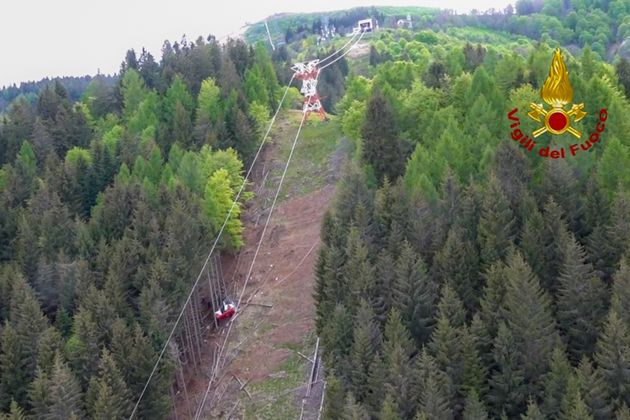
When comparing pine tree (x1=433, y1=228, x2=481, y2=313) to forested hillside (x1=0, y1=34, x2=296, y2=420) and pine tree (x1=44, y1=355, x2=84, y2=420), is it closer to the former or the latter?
forested hillside (x1=0, y1=34, x2=296, y2=420)

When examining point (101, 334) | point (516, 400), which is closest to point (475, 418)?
point (516, 400)

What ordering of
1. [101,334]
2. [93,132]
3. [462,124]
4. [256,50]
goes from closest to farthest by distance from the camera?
[101,334], [462,124], [93,132], [256,50]

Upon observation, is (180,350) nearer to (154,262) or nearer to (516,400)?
(154,262)

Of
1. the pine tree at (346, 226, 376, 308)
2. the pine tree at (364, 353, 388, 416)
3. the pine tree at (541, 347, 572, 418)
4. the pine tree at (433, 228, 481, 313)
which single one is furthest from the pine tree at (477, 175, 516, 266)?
Result: the pine tree at (541, 347, 572, 418)

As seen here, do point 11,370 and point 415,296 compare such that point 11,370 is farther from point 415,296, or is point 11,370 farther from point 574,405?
point 574,405

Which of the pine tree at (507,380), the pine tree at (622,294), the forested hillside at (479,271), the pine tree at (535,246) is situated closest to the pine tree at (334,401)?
the forested hillside at (479,271)

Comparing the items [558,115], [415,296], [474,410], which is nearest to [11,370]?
[415,296]
